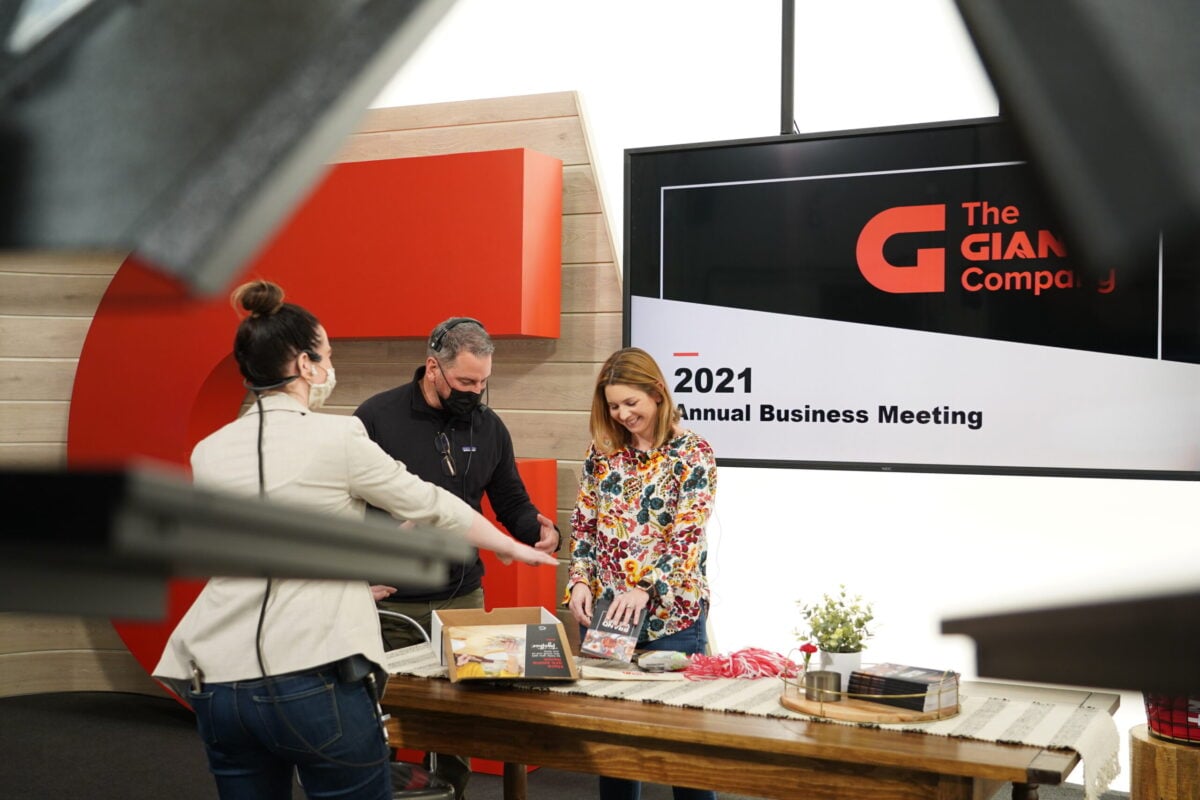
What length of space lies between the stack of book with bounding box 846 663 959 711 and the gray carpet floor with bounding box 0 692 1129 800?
1.17m

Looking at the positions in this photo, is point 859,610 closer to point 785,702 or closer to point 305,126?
point 785,702

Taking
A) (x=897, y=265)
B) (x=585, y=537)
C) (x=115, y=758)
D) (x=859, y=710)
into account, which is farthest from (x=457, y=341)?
(x=115, y=758)

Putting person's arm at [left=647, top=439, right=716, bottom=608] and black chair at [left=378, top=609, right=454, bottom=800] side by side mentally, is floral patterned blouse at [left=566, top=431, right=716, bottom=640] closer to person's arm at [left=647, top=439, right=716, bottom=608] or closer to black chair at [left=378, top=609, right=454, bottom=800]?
person's arm at [left=647, top=439, right=716, bottom=608]

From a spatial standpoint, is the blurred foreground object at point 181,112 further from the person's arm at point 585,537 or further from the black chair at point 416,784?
the person's arm at point 585,537

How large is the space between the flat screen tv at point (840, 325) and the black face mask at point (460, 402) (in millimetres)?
1301

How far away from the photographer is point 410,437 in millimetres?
3098

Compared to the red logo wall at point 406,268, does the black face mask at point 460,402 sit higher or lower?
lower

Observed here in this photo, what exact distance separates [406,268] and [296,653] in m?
2.75

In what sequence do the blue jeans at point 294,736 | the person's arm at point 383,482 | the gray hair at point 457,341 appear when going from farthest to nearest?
the gray hair at point 457,341 < the blue jeans at point 294,736 < the person's arm at point 383,482

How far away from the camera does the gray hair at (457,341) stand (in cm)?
308

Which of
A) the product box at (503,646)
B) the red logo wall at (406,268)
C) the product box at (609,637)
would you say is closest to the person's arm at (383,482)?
the product box at (503,646)

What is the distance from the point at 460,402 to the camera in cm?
311

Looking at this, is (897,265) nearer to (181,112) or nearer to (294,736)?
(294,736)

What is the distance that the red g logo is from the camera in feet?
12.4
